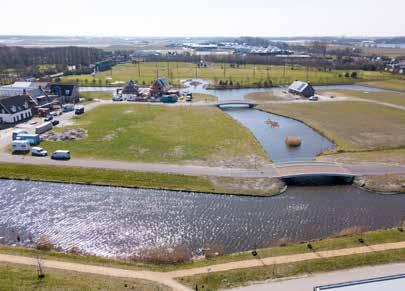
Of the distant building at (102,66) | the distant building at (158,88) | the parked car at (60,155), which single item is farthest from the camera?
the distant building at (102,66)

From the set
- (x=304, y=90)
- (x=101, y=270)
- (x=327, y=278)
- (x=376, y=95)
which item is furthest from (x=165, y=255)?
(x=376, y=95)

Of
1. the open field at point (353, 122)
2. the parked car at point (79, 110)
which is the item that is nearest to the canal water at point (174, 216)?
the open field at point (353, 122)

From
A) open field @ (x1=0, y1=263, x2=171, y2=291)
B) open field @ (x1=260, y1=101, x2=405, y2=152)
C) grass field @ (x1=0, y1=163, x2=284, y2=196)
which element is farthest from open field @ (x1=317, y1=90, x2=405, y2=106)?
open field @ (x1=0, y1=263, x2=171, y2=291)

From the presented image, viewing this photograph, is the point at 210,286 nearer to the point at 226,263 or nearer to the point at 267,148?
the point at 226,263

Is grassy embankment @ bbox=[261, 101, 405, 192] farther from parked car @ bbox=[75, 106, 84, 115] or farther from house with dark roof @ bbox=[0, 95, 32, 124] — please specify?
house with dark roof @ bbox=[0, 95, 32, 124]

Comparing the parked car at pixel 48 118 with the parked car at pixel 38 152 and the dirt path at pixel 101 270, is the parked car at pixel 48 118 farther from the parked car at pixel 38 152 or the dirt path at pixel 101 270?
the dirt path at pixel 101 270

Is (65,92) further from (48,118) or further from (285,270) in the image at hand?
(285,270)

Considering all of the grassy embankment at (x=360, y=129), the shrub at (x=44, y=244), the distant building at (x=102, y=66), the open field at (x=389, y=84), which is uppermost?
the distant building at (x=102, y=66)
